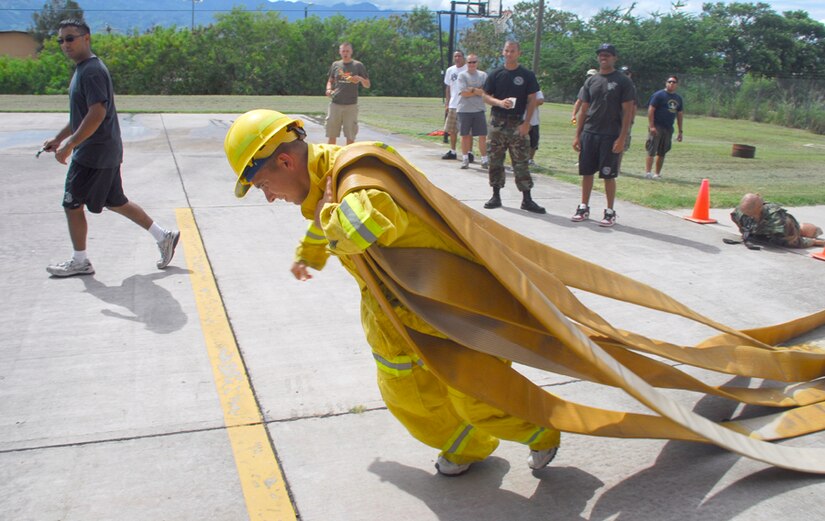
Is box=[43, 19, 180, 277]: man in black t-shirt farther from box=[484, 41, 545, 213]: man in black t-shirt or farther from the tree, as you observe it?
the tree

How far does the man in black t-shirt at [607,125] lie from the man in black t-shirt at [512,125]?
2.57 ft

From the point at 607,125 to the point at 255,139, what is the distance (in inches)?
248

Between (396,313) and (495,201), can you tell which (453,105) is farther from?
(396,313)

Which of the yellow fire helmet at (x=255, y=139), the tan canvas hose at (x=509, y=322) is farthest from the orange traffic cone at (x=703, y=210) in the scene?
the yellow fire helmet at (x=255, y=139)

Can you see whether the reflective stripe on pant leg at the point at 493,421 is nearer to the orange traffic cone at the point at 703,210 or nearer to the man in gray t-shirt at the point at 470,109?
the orange traffic cone at the point at 703,210

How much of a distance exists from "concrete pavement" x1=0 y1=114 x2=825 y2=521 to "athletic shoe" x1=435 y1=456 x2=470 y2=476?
6 centimetres

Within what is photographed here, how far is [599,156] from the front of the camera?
28.1 feet

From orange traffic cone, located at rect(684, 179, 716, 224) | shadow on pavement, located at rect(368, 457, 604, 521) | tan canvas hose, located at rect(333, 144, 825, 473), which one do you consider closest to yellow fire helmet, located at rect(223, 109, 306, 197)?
tan canvas hose, located at rect(333, 144, 825, 473)

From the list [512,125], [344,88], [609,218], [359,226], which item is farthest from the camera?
[344,88]

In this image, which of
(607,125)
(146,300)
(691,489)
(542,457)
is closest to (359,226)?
(542,457)

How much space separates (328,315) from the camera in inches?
211

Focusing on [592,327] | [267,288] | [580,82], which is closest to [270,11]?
[580,82]

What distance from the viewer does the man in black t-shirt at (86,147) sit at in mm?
5695

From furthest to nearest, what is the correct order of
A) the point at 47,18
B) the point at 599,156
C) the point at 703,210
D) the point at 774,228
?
the point at 47,18 → the point at 703,210 → the point at 599,156 → the point at 774,228
